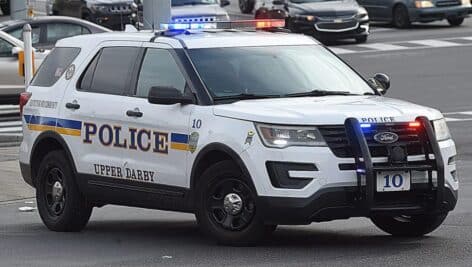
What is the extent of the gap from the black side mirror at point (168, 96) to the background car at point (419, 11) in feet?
85.9

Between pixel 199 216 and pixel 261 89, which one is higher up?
pixel 261 89

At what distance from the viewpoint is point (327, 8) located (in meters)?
33.8

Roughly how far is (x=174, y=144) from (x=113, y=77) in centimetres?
119

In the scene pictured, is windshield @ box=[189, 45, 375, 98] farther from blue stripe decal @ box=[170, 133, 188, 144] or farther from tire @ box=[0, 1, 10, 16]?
tire @ box=[0, 1, 10, 16]

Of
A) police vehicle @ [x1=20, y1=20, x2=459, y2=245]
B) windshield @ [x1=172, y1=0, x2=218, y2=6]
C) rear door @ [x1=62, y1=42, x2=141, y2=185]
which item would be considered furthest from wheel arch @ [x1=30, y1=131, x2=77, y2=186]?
windshield @ [x1=172, y1=0, x2=218, y2=6]

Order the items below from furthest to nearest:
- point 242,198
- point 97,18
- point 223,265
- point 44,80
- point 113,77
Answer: point 97,18
point 44,80
point 113,77
point 242,198
point 223,265

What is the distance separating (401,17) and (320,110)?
2793 centimetres

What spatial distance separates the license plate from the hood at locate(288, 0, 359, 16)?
24129mm

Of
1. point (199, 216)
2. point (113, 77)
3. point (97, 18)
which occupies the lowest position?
point (97, 18)

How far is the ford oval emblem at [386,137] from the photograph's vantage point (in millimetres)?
9508

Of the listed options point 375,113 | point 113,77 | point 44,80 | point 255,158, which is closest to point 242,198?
point 255,158

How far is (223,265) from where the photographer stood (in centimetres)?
924

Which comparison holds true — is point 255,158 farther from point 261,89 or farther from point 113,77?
point 113,77

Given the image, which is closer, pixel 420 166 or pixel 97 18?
pixel 420 166
